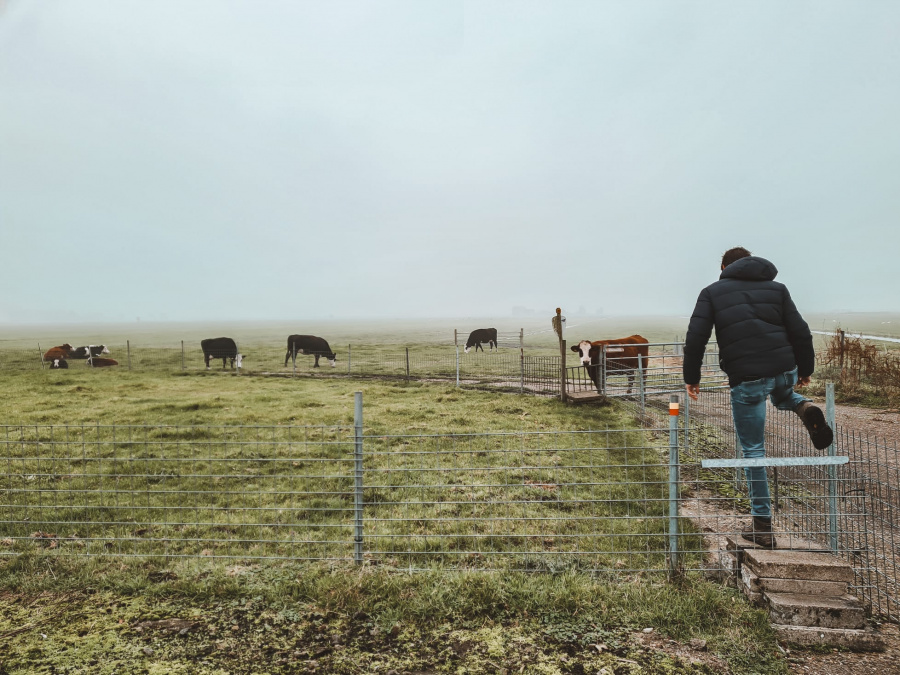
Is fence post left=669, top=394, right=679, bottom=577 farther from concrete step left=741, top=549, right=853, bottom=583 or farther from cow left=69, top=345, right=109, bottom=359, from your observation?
cow left=69, top=345, right=109, bottom=359

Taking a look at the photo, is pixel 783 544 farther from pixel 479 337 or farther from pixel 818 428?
pixel 479 337

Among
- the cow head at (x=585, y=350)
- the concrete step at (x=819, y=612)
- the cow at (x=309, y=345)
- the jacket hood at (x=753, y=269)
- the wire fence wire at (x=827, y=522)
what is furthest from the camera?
the cow at (x=309, y=345)

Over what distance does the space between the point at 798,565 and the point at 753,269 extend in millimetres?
2267

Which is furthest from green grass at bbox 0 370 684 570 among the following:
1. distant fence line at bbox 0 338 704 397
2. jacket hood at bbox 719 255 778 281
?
distant fence line at bbox 0 338 704 397

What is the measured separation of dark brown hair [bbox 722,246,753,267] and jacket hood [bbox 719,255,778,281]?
0.60 feet

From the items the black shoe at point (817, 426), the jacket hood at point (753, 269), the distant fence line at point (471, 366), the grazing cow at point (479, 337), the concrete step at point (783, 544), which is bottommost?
the concrete step at point (783, 544)

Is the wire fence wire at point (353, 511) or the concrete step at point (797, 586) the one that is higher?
the concrete step at point (797, 586)

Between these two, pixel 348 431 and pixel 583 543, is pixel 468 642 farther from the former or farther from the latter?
pixel 348 431

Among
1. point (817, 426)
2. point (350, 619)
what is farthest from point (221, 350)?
point (817, 426)

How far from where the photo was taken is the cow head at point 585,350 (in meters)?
15.3

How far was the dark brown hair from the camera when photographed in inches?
168

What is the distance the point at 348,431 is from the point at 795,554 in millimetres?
8314

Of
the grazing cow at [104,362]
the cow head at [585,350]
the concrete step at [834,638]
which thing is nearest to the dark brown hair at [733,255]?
the concrete step at [834,638]

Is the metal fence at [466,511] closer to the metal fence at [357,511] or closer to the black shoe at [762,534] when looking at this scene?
the metal fence at [357,511]
